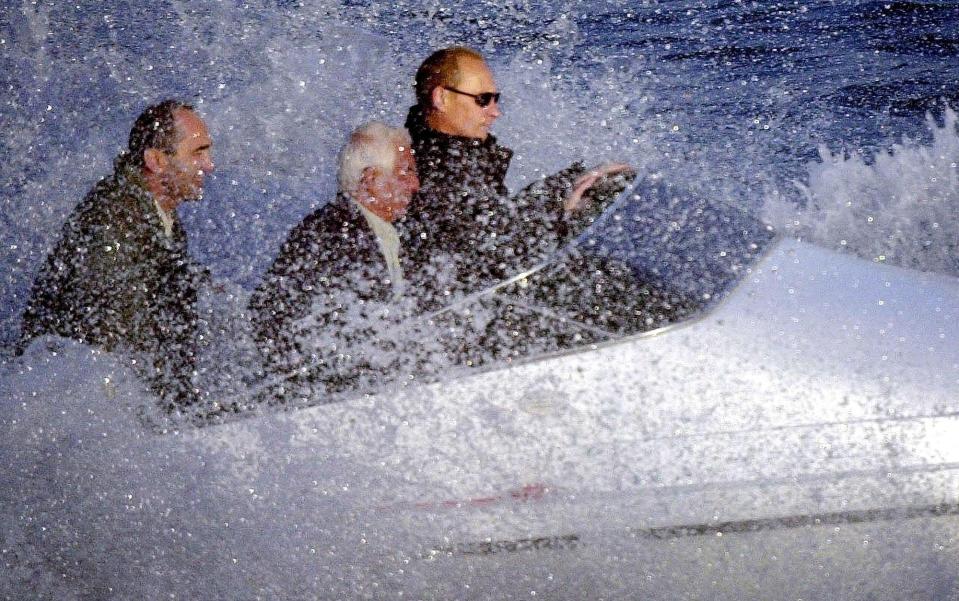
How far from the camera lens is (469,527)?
5.95ft

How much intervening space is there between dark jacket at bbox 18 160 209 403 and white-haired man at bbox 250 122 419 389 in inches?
6.9

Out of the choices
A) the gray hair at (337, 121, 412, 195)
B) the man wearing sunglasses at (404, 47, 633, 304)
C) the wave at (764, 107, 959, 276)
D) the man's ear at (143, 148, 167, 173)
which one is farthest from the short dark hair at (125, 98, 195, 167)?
the wave at (764, 107, 959, 276)

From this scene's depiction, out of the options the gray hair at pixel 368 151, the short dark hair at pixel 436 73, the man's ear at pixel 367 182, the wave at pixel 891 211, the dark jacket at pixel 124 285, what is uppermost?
the short dark hair at pixel 436 73

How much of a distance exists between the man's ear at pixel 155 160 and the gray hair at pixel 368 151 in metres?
0.35

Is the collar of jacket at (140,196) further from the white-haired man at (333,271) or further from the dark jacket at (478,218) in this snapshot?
the dark jacket at (478,218)

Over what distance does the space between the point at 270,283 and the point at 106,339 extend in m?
0.37

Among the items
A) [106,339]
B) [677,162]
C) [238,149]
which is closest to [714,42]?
[677,162]

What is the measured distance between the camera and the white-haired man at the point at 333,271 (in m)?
1.87

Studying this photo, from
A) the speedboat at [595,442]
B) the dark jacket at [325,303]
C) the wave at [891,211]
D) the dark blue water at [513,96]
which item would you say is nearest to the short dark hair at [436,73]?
the dark blue water at [513,96]

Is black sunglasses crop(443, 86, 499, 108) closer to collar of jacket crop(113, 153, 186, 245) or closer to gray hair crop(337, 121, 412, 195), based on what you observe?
gray hair crop(337, 121, 412, 195)

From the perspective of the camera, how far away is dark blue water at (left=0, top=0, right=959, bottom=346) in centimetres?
231

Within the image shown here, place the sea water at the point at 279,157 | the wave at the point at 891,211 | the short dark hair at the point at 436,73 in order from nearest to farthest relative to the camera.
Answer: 1. the sea water at the point at 279,157
2. the short dark hair at the point at 436,73
3. the wave at the point at 891,211

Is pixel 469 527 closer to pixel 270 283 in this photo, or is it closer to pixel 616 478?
pixel 616 478

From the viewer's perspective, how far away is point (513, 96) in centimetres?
324
